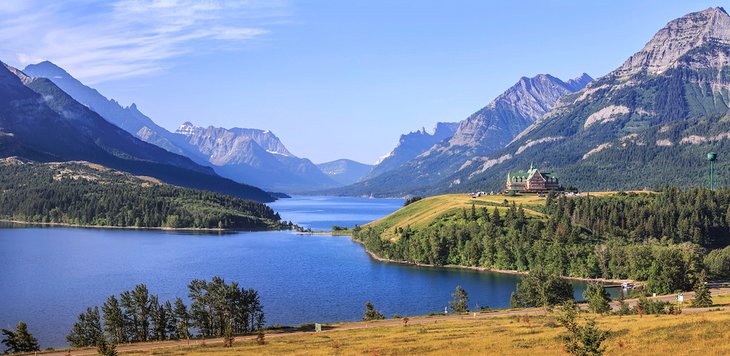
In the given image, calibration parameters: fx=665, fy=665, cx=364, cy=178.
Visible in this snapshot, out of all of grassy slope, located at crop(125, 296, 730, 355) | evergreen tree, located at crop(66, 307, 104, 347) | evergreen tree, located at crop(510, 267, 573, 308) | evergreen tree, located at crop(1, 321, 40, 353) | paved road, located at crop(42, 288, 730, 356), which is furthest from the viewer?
evergreen tree, located at crop(510, 267, 573, 308)

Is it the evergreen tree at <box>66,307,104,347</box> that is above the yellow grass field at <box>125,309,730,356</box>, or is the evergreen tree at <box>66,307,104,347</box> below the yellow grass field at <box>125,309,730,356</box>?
below

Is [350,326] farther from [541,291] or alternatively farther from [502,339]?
[541,291]

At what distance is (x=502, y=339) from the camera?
257 ft

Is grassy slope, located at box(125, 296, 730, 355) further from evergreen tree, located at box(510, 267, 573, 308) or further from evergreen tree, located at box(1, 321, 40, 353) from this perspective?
evergreen tree, located at box(510, 267, 573, 308)

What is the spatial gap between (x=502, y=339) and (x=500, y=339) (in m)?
0.25

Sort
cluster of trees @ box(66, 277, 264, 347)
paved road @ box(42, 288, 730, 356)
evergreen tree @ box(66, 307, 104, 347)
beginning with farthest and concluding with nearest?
cluster of trees @ box(66, 277, 264, 347), evergreen tree @ box(66, 307, 104, 347), paved road @ box(42, 288, 730, 356)

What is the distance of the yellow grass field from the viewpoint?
66.6 m

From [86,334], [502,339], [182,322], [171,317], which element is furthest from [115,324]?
[502,339]

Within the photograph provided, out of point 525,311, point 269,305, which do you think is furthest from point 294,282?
point 525,311

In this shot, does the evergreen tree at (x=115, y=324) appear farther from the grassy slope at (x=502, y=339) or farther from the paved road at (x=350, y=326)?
the grassy slope at (x=502, y=339)

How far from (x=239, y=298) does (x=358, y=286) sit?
203 ft

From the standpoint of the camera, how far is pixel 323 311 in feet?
468

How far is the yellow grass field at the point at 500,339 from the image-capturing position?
66.6 meters

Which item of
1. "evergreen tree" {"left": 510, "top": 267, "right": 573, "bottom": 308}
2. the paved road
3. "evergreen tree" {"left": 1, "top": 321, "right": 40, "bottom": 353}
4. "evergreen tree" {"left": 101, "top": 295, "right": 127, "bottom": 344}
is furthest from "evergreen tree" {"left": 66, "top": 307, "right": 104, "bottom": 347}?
"evergreen tree" {"left": 510, "top": 267, "right": 573, "bottom": 308}
